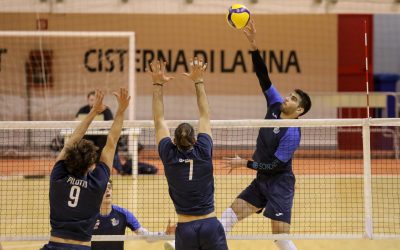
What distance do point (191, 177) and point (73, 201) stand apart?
41.6 inches

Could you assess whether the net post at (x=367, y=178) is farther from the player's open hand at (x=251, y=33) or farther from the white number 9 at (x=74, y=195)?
the white number 9 at (x=74, y=195)

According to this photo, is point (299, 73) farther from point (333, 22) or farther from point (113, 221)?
point (113, 221)

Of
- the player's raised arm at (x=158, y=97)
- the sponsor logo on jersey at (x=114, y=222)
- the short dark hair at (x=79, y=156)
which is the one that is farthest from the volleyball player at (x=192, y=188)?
the sponsor logo on jersey at (x=114, y=222)

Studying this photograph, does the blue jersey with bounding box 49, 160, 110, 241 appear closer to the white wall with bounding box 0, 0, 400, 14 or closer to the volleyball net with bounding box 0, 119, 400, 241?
the volleyball net with bounding box 0, 119, 400, 241

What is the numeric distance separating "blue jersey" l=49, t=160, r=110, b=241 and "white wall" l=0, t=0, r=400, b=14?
1119 centimetres

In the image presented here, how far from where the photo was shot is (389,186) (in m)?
13.1

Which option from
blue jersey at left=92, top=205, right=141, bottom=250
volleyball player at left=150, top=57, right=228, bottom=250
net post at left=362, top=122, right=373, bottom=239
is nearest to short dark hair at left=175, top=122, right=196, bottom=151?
volleyball player at left=150, top=57, right=228, bottom=250

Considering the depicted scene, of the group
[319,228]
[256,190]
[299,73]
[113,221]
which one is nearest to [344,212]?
[319,228]

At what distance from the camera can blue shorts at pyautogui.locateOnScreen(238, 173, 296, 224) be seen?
6.94 m

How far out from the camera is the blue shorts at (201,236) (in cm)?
554

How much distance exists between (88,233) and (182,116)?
15.7 m

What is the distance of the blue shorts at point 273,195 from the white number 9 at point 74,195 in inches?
101

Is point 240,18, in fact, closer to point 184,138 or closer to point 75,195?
point 184,138

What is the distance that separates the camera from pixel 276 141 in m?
7.05
